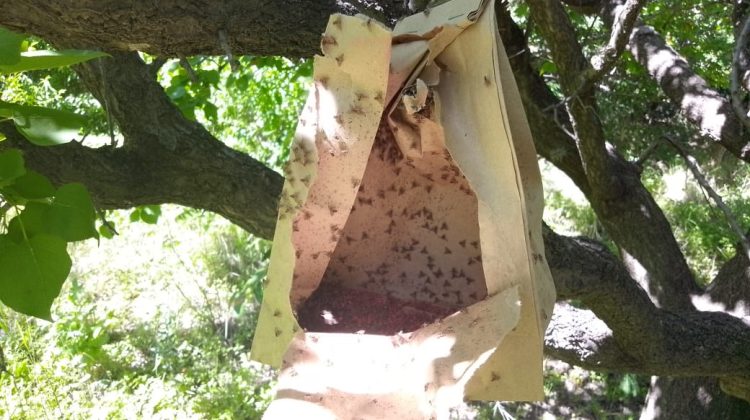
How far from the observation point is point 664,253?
81.4 inches

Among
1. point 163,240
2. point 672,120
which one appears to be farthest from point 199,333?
point 672,120

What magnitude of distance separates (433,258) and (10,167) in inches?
16.9

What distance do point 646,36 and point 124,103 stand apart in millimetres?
1440

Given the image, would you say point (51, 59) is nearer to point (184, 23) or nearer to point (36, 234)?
point (36, 234)

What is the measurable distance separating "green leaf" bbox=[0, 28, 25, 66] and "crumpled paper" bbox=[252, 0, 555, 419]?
255 mm

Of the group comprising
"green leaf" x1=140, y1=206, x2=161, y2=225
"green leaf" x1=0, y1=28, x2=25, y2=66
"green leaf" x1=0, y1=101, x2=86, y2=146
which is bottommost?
"green leaf" x1=0, y1=101, x2=86, y2=146

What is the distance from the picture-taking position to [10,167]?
2.19ft

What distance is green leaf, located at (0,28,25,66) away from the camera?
63 centimetres

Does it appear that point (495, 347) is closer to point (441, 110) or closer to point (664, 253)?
point (441, 110)

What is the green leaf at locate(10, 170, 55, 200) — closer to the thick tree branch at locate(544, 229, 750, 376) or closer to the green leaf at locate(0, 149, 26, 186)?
the green leaf at locate(0, 149, 26, 186)

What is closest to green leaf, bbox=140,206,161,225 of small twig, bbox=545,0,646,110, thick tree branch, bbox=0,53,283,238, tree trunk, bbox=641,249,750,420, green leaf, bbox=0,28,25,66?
thick tree branch, bbox=0,53,283,238

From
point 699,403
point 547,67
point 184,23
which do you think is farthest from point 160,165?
point 699,403

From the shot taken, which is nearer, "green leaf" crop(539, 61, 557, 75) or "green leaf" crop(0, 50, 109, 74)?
"green leaf" crop(0, 50, 109, 74)

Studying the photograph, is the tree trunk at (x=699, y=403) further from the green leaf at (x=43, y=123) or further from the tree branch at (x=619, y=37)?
the green leaf at (x=43, y=123)
